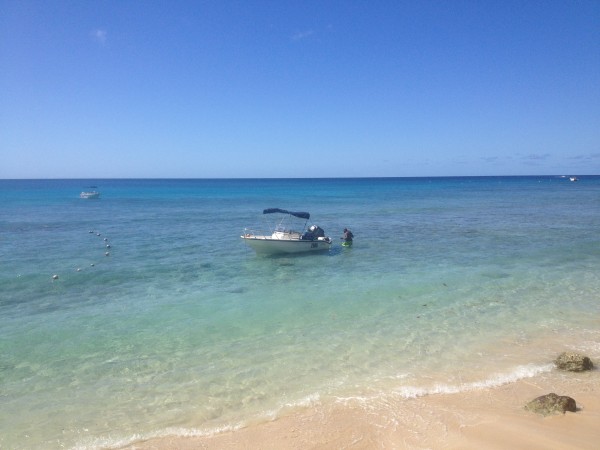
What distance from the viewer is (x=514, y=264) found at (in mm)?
21125

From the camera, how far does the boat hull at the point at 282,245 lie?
2447cm

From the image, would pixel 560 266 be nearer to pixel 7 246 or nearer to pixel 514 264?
pixel 514 264

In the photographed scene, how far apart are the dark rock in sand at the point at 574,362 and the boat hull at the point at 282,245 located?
54.3ft

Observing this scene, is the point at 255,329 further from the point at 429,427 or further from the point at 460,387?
the point at 429,427

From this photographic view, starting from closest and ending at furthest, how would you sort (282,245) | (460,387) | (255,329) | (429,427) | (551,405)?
(429,427) → (551,405) → (460,387) → (255,329) → (282,245)

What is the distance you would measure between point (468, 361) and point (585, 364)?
8.30ft

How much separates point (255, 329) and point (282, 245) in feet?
39.6

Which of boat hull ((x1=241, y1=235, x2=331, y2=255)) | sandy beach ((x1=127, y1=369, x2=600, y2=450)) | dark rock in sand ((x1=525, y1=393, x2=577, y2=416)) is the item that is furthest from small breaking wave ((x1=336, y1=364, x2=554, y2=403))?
boat hull ((x1=241, y1=235, x2=331, y2=255))

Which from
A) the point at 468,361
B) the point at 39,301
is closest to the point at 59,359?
the point at 39,301

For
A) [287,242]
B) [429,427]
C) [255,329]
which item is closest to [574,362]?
[429,427]

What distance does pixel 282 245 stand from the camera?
2488 centimetres

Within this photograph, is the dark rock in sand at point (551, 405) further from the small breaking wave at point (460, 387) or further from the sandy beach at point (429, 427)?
the small breaking wave at point (460, 387)

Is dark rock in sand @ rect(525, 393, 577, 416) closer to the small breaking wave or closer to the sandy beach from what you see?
the sandy beach

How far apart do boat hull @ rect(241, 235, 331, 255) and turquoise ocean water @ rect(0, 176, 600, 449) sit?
713mm
